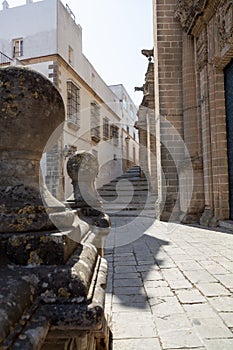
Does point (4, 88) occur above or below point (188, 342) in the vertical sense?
above

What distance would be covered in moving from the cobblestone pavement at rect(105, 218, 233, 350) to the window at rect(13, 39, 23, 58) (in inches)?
497

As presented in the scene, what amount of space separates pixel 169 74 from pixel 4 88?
7.99m

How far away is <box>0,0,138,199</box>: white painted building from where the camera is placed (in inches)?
513

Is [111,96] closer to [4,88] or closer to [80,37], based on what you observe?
[80,37]

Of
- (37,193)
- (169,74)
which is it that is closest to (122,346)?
(37,193)

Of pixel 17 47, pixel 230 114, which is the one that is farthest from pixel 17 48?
pixel 230 114

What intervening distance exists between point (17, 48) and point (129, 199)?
363 inches

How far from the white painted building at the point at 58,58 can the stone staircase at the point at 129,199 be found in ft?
6.75

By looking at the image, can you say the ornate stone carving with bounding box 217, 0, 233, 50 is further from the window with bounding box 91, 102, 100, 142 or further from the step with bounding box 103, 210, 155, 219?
the window with bounding box 91, 102, 100, 142

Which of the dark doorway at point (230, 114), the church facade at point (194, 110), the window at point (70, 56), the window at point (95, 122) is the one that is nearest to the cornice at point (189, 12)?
the church facade at point (194, 110)

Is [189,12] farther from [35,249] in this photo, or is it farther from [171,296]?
[35,249]

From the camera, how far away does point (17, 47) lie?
14.3 metres

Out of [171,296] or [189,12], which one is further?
[189,12]

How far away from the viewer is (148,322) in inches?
83.4
